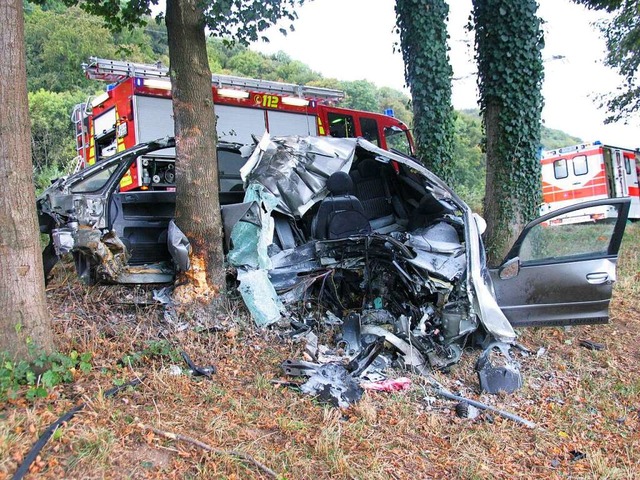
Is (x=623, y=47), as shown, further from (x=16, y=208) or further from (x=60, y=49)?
(x=60, y=49)

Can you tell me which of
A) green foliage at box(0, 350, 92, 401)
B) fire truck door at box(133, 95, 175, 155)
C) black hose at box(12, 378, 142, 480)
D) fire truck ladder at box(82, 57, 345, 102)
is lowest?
black hose at box(12, 378, 142, 480)

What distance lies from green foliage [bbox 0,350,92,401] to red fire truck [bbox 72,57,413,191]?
503 cm

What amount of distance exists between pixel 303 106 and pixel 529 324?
784 cm

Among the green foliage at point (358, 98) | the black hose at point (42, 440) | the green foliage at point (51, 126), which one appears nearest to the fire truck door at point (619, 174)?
the black hose at point (42, 440)

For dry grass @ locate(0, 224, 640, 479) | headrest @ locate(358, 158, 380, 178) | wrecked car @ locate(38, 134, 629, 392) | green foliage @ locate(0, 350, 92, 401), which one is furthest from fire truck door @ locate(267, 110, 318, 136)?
green foliage @ locate(0, 350, 92, 401)

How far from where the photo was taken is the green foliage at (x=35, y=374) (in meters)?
3.02

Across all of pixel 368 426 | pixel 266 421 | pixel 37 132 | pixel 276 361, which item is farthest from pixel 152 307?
pixel 37 132

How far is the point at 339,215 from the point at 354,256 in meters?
0.46

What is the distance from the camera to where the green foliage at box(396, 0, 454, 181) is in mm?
8781

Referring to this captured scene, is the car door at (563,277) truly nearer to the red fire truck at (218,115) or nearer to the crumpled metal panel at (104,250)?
the crumpled metal panel at (104,250)

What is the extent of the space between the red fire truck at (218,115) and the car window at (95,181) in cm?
284

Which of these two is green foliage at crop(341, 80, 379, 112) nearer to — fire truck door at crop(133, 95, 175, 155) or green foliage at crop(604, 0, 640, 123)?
green foliage at crop(604, 0, 640, 123)

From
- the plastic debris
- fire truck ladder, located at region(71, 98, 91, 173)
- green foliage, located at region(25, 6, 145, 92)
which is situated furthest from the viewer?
green foliage, located at region(25, 6, 145, 92)

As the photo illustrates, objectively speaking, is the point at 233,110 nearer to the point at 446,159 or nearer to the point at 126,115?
the point at 126,115
